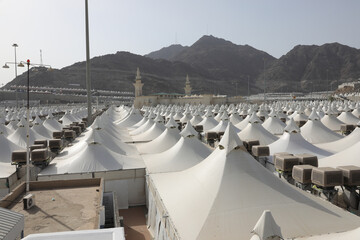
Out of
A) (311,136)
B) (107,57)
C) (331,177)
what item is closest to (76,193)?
(331,177)

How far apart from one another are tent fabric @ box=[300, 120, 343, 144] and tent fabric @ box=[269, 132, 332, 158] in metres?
4.84

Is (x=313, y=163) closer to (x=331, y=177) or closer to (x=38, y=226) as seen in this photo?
(x=331, y=177)

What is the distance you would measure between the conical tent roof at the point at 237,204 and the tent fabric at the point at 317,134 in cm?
1357

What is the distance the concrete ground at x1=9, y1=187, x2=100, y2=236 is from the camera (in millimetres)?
8359

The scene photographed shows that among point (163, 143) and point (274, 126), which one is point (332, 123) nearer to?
point (274, 126)

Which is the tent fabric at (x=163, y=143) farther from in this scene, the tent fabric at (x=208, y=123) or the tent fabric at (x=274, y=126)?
the tent fabric at (x=274, y=126)

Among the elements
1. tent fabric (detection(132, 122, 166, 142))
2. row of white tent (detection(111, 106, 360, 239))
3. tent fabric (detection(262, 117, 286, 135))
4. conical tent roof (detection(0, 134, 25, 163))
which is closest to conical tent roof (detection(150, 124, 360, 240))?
row of white tent (detection(111, 106, 360, 239))

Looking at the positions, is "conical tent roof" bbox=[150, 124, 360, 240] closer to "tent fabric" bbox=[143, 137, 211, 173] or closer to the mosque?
"tent fabric" bbox=[143, 137, 211, 173]

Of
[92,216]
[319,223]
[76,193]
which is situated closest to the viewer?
[319,223]

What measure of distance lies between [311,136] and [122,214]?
48.9ft

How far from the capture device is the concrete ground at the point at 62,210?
8.36m

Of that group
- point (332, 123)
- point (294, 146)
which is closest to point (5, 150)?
point (294, 146)

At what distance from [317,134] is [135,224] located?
15.3 metres

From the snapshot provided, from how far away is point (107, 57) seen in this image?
16725 centimetres
